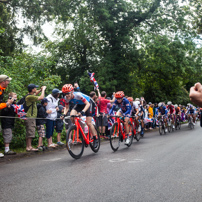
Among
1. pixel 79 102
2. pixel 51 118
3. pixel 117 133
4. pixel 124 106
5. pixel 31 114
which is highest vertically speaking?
pixel 79 102

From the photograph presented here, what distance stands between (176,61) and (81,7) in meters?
9.70

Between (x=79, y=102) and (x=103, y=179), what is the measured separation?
359 centimetres

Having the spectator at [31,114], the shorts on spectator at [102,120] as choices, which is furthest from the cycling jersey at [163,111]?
the spectator at [31,114]

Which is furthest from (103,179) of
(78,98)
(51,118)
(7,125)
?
(51,118)

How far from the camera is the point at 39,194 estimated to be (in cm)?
475

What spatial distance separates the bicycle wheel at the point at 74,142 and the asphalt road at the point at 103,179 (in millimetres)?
255

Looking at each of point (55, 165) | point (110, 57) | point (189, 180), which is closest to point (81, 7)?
point (110, 57)

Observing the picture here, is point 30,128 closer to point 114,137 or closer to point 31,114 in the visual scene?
point 31,114

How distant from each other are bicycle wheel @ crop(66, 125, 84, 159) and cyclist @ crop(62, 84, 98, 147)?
1.72 feet

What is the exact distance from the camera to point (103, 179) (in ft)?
18.8

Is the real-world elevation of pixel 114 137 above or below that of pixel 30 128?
below

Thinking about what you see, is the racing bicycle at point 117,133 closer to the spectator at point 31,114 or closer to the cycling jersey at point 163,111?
the spectator at point 31,114

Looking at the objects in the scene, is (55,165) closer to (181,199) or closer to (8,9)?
(181,199)

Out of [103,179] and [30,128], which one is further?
[30,128]
